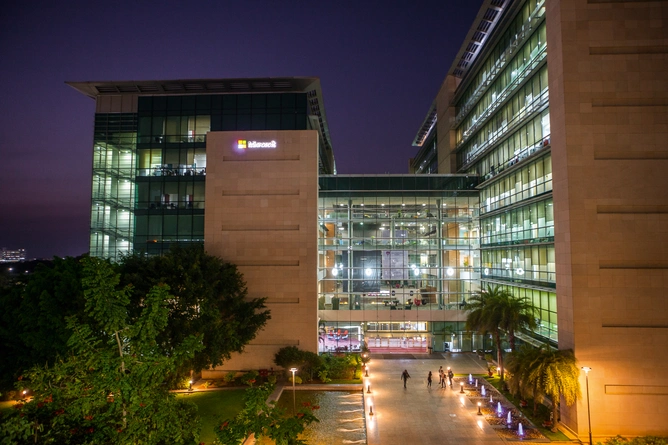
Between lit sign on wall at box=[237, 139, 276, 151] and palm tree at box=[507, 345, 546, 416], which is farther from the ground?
lit sign on wall at box=[237, 139, 276, 151]

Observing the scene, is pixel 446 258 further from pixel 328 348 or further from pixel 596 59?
pixel 596 59

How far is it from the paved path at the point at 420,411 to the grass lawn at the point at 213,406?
8543mm

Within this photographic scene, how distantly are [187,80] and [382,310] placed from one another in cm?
3367

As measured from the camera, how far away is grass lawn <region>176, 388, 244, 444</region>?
933 inches

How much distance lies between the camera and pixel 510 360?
25906 mm

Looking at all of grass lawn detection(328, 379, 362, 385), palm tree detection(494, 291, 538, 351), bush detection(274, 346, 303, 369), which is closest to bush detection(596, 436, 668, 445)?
palm tree detection(494, 291, 538, 351)

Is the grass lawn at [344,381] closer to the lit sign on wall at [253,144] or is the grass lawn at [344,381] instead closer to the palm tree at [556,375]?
the palm tree at [556,375]

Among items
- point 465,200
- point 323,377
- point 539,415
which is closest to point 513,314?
point 539,415

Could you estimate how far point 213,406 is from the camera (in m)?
27.7

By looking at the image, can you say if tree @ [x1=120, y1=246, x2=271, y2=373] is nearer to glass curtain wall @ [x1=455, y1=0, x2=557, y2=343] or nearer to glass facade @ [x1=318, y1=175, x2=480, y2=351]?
glass facade @ [x1=318, y1=175, x2=480, y2=351]

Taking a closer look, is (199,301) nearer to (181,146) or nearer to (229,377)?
(229,377)

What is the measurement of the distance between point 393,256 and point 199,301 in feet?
77.1

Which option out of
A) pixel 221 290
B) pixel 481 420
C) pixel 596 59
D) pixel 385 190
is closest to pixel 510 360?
pixel 481 420

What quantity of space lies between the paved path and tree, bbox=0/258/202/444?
1516 cm
